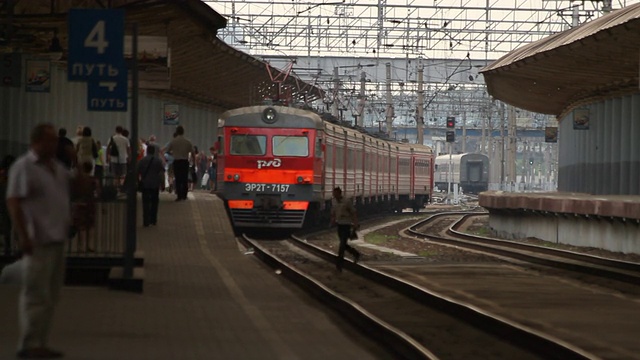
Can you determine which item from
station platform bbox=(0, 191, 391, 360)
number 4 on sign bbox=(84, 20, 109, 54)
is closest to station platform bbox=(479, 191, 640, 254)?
station platform bbox=(0, 191, 391, 360)

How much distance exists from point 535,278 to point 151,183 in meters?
7.37

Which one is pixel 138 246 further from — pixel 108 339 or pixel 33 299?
pixel 33 299

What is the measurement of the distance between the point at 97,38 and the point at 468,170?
303ft

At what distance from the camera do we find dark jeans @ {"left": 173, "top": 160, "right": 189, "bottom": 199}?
30078mm

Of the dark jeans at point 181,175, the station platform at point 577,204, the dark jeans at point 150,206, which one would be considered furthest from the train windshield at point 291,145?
the dark jeans at point 150,206

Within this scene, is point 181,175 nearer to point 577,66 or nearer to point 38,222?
point 577,66

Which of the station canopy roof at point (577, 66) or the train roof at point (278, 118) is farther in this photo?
the train roof at point (278, 118)

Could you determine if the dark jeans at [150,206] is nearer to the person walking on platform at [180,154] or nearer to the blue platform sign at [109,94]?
the person walking on platform at [180,154]

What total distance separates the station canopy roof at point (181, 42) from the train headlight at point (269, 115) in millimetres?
1990

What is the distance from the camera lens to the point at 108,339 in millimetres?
12109

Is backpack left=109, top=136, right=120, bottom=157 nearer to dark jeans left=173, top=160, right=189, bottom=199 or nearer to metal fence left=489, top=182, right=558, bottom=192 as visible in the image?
dark jeans left=173, top=160, right=189, bottom=199

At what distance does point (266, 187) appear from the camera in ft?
116

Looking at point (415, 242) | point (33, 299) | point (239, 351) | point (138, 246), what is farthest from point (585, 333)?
point (415, 242)

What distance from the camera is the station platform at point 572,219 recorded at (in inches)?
1252
